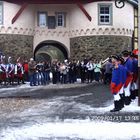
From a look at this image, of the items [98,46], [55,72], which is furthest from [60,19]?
[55,72]

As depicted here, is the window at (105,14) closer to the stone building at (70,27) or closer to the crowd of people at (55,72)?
the stone building at (70,27)

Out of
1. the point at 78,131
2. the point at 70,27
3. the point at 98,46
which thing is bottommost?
the point at 78,131

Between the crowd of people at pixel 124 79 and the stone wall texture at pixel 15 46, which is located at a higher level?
the stone wall texture at pixel 15 46

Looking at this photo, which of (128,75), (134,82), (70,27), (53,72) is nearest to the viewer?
(128,75)

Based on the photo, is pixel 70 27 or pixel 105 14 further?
pixel 70 27

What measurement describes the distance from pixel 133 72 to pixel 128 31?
2042 centimetres

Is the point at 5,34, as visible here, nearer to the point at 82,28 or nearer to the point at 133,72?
the point at 82,28

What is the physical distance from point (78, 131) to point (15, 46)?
24148 mm

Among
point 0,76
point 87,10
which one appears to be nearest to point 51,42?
point 87,10

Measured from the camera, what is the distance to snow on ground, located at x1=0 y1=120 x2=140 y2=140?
895 centimetres

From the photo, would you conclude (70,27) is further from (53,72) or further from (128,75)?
(128,75)

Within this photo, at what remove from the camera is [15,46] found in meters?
33.1

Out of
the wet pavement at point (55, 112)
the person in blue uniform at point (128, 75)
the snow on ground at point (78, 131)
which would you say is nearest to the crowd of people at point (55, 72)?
the wet pavement at point (55, 112)

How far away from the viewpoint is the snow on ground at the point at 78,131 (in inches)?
352
